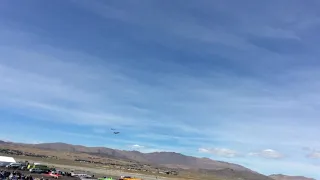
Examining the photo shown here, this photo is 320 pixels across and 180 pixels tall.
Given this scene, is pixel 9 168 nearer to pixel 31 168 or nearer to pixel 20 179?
pixel 31 168

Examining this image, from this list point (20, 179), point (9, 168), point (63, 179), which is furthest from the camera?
point (9, 168)

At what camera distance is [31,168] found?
91938 millimetres

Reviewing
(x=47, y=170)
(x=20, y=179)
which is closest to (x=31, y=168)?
(x=47, y=170)

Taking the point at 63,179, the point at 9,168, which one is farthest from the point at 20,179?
the point at 9,168

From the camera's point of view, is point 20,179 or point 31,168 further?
point 31,168

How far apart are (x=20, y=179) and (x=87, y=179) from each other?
77.5 ft

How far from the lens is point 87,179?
85.5 meters

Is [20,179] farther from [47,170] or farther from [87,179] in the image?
[47,170]

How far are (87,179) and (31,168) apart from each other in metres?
17.2

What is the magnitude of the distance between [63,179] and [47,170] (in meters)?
14.7

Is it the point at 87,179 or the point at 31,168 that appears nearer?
the point at 87,179

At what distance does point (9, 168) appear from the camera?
8956 centimetres

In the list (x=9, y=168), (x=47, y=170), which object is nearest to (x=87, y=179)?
(x=47, y=170)

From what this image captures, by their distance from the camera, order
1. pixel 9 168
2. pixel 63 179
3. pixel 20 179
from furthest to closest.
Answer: pixel 9 168 < pixel 63 179 < pixel 20 179
